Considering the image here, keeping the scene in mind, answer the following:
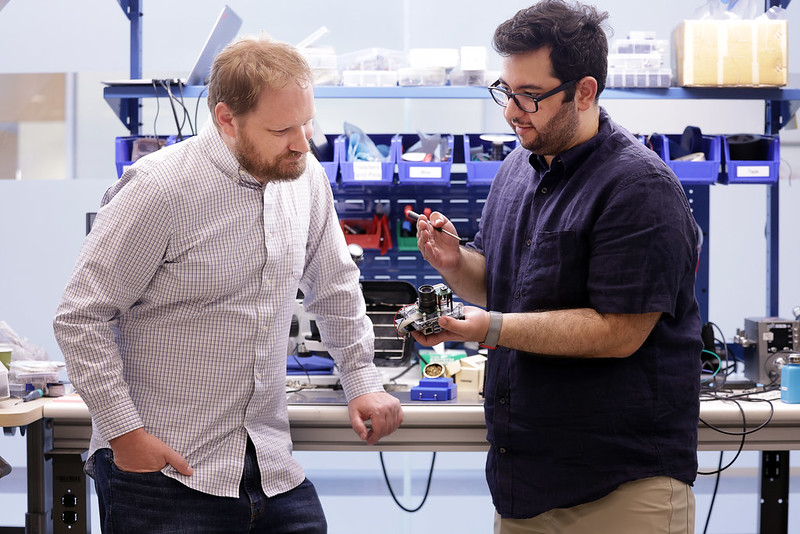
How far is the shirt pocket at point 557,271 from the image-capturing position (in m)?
1.57

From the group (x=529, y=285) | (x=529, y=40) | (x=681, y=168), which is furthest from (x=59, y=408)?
(x=681, y=168)

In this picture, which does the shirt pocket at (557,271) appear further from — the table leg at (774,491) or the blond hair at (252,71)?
the table leg at (774,491)

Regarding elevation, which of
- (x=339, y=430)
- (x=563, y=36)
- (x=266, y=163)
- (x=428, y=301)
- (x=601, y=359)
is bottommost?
(x=339, y=430)

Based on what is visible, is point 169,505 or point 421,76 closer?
point 169,505

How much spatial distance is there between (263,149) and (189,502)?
735 millimetres

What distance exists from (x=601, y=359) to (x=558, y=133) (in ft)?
1.57

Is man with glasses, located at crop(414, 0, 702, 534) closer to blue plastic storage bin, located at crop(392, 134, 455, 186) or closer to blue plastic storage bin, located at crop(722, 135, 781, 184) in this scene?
blue plastic storage bin, located at crop(392, 134, 455, 186)

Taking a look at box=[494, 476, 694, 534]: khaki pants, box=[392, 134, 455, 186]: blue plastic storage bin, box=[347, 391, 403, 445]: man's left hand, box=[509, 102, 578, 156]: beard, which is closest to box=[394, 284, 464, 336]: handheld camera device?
box=[347, 391, 403, 445]: man's left hand

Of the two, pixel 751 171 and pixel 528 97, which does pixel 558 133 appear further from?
pixel 751 171

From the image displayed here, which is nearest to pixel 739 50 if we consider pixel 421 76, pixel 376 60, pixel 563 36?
pixel 421 76

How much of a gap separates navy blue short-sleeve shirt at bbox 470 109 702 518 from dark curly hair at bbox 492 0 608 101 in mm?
140

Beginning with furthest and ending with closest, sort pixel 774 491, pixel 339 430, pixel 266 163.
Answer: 1. pixel 774 491
2. pixel 339 430
3. pixel 266 163

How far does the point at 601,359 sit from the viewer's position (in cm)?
158

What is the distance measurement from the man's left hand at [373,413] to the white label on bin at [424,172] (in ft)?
3.41
